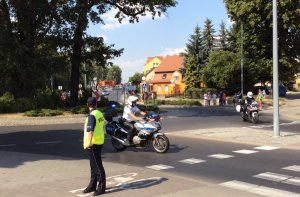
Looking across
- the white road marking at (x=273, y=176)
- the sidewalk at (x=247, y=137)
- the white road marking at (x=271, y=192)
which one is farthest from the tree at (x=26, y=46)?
the white road marking at (x=271, y=192)

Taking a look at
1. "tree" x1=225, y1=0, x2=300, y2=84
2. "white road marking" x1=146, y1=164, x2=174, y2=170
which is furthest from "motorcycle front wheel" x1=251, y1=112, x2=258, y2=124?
Answer: "tree" x1=225, y1=0, x2=300, y2=84

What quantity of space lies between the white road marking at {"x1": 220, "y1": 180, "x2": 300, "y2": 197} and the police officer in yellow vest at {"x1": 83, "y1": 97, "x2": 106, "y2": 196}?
91.1 inches

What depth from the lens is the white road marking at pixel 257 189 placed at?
784 centimetres

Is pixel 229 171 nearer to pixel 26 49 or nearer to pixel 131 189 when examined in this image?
pixel 131 189

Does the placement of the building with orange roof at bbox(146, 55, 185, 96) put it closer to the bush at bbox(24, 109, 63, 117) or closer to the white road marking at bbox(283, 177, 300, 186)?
the bush at bbox(24, 109, 63, 117)

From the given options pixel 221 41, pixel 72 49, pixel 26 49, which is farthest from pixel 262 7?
pixel 26 49

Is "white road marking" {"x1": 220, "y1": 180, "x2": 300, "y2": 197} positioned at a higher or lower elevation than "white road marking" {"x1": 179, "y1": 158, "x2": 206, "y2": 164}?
lower

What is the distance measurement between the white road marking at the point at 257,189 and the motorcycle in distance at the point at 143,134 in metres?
4.47

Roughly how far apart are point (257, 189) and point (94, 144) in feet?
9.81

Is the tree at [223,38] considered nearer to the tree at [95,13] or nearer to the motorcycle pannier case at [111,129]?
the tree at [95,13]

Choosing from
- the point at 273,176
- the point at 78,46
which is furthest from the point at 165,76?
the point at 273,176

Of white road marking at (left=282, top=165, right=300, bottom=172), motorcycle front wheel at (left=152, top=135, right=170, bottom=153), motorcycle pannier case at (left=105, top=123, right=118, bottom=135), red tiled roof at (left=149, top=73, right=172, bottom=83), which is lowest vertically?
white road marking at (left=282, top=165, right=300, bottom=172)

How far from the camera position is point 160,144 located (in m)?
13.2

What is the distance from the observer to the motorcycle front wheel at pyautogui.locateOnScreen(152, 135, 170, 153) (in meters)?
13.1
